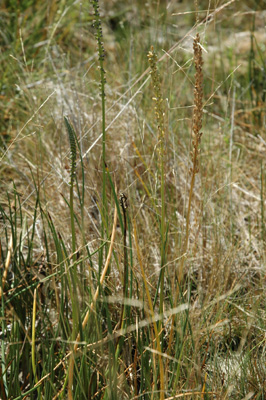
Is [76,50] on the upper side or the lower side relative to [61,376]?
upper

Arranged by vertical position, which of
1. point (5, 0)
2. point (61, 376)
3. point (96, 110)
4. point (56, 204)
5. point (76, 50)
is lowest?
point (61, 376)

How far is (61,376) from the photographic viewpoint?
1.13 meters

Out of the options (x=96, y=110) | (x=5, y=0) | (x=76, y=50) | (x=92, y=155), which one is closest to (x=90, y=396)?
(x=92, y=155)

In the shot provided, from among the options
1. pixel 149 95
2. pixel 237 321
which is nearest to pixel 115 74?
pixel 149 95

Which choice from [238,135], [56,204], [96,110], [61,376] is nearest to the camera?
[61,376]

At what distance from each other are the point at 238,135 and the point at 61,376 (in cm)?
169

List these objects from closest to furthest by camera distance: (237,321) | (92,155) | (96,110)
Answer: (237,321) < (92,155) < (96,110)

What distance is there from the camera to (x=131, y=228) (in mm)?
1313

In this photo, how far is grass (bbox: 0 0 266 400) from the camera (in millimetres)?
938

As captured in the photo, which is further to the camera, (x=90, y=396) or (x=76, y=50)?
(x=76, y=50)

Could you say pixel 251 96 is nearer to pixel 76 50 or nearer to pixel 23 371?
pixel 76 50

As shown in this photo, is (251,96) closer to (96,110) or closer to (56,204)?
(96,110)

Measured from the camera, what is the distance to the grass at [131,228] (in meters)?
0.94

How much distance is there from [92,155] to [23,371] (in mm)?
1036
